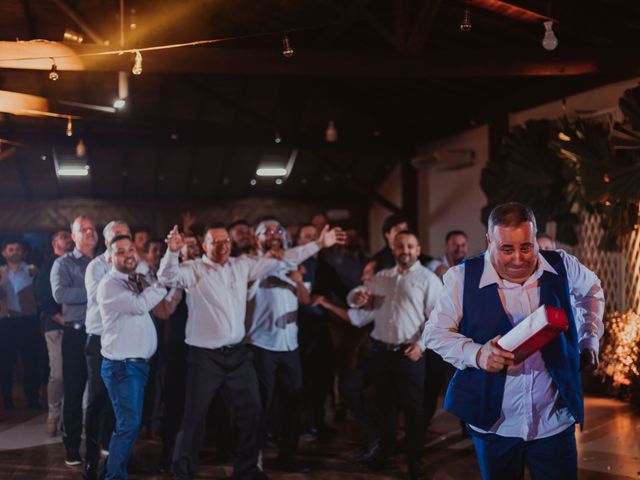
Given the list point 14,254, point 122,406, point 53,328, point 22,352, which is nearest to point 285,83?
point 14,254

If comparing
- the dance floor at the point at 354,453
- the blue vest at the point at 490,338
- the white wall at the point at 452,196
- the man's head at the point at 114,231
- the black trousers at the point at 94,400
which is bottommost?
the dance floor at the point at 354,453

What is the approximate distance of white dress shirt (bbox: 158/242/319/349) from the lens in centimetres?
498

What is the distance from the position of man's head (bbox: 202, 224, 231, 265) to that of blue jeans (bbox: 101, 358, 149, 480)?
2.54 ft

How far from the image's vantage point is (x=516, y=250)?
281 cm

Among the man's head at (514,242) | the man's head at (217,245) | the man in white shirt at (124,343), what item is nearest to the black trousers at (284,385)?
the man's head at (217,245)

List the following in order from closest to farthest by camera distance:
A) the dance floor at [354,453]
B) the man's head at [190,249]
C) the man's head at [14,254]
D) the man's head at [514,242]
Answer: the man's head at [514,242] < the dance floor at [354,453] < the man's head at [190,249] < the man's head at [14,254]

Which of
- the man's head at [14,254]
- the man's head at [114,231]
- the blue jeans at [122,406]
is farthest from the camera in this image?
the man's head at [14,254]

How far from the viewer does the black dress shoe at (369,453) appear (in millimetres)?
5679

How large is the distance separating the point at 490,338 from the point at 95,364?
10.1ft

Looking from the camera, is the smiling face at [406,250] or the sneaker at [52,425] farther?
the sneaker at [52,425]

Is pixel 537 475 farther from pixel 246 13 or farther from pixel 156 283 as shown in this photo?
pixel 246 13

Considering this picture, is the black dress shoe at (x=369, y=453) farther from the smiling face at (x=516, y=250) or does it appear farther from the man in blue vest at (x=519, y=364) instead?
the smiling face at (x=516, y=250)

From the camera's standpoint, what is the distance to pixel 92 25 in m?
10.2

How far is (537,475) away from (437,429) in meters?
3.89
